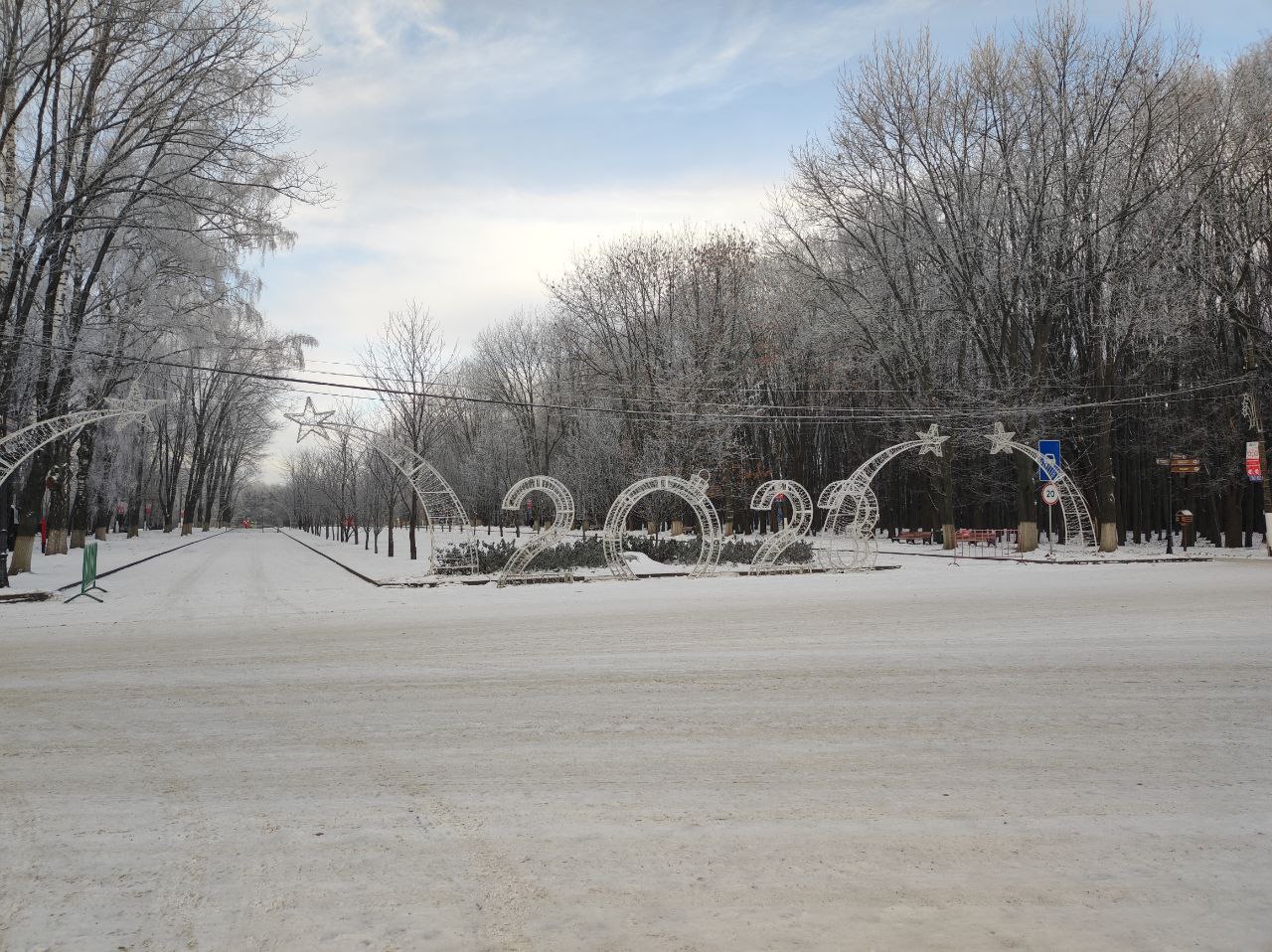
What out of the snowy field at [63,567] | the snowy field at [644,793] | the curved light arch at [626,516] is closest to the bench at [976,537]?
the curved light arch at [626,516]

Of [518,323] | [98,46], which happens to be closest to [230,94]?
[98,46]

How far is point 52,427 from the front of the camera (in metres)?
24.0

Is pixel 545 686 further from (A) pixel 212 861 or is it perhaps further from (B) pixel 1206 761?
(B) pixel 1206 761

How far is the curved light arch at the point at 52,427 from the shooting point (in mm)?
19672

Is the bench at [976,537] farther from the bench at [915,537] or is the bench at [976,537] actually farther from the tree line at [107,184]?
the tree line at [107,184]

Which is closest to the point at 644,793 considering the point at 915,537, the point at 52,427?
the point at 52,427

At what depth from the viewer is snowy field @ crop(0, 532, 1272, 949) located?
3.60m

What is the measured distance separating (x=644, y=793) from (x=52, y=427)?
24630 millimetres

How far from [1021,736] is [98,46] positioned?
24338 mm

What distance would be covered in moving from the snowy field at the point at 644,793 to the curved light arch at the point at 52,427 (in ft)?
35.1

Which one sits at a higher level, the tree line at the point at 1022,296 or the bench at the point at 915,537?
the tree line at the point at 1022,296

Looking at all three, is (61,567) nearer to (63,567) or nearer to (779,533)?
(63,567)

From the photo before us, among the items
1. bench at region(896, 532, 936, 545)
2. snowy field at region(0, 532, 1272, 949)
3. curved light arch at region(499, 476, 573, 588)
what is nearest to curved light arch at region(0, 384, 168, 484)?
curved light arch at region(499, 476, 573, 588)

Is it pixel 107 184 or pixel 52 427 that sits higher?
pixel 107 184
